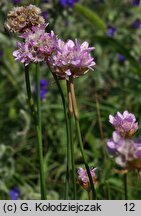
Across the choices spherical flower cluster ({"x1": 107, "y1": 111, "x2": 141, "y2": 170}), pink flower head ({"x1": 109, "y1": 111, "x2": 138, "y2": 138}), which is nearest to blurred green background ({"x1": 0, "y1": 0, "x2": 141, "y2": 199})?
pink flower head ({"x1": 109, "y1": 111, "x2": 138, "y2": 138})

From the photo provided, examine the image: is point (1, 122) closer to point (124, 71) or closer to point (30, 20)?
point (124, 71)

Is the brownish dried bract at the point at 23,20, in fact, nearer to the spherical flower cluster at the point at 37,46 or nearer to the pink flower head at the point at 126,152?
the spherical flower cluster at the point at 37,46

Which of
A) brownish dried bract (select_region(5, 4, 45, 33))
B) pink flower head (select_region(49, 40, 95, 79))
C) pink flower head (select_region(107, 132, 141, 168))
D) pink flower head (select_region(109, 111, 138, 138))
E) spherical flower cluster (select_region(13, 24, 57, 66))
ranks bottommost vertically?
pink flower head (select_region(107, 132, 141, 168))

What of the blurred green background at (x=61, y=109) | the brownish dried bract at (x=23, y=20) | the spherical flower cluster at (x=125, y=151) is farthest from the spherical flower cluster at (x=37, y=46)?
the blurred green background at (x=61, y=109)

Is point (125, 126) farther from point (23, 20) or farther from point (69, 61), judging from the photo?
point (23, 20)

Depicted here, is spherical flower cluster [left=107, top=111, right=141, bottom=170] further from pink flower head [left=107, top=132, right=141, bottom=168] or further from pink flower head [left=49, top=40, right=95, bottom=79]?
pink flower head [left=49, top=40, right=95, bottom=79]

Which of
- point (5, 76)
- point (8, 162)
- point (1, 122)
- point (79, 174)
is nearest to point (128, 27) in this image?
point (5, 76)

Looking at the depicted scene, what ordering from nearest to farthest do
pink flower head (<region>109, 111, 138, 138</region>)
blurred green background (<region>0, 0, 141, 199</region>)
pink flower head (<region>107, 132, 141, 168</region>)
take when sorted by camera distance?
pink flower head (<region>107, 132, 141, 168</region>)
pink flower head (<region>109, 111, 138, 138</region>)
blurred green background (<region>0, 0, 141, 199</region>)
